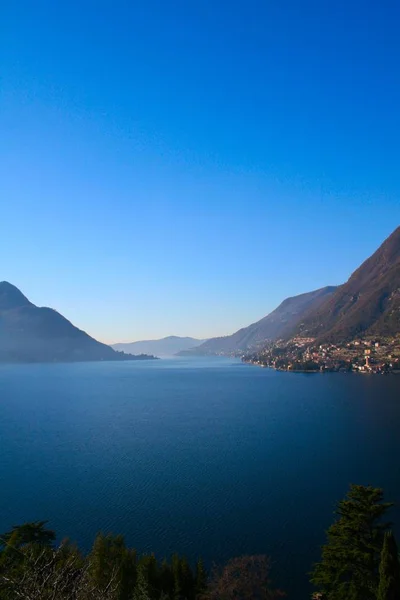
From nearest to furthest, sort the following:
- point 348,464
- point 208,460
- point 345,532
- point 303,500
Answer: point 345,532, point 303,500, point 348,464, point 208,460

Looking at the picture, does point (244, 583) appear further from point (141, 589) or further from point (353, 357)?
point (353, 357)

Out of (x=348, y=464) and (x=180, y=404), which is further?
(x=180, y=404)

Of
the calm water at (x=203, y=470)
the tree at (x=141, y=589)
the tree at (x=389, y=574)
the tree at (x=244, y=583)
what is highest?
the tree at (x=389, y=574)

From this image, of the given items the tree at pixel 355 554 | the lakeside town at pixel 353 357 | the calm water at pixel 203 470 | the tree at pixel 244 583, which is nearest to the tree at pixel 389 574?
the tree at pixel 355 554

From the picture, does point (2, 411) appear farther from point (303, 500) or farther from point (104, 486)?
point (303, 500)

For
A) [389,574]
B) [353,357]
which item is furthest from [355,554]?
[353,357]

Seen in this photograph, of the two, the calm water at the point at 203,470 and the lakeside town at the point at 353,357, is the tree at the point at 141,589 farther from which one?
the lakeside town at the point at 353,357

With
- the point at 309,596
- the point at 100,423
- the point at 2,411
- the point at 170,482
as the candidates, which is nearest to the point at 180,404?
the point at 100,423
